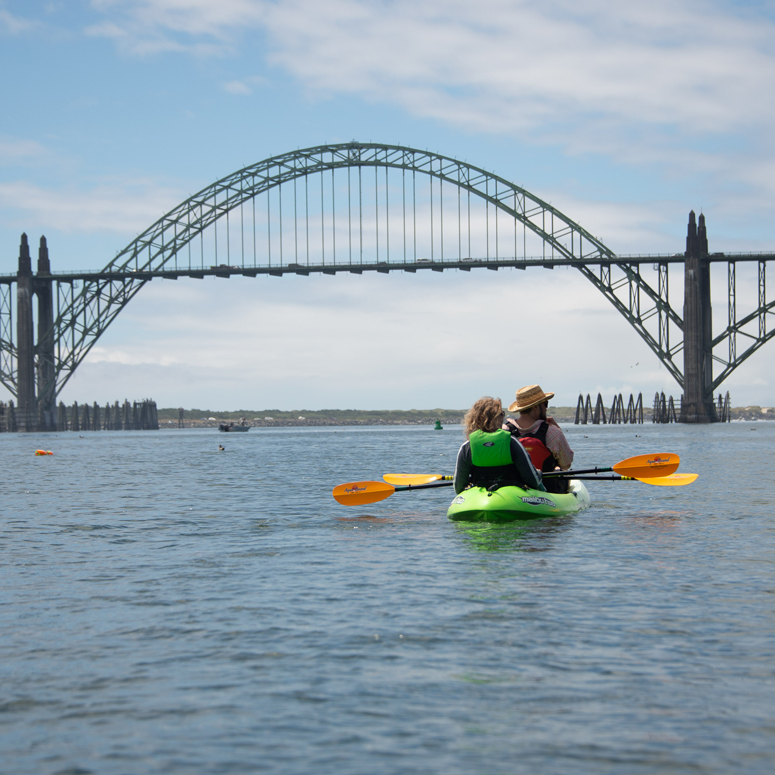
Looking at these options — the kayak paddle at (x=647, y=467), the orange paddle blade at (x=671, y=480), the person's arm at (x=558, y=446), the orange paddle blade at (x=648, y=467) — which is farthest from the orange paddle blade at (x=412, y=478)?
the orange paddle blade at (x=671, y=480)

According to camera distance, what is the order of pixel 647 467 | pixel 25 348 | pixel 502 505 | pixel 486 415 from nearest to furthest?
1. pixel 486 415
2. pixel 502 505
3. pixel 647 467
4. pixel 25 348

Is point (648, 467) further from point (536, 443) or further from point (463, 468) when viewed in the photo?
point (463, 468)

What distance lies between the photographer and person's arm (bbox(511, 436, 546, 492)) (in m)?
11.4

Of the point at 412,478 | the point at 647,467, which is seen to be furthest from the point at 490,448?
the point at 647,467

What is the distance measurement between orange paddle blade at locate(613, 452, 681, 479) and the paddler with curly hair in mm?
3361

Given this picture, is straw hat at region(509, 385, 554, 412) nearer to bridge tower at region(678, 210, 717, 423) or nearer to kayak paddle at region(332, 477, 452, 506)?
kayak paddle at region(332, 477, 452, 506)

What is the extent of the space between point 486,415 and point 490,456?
2.17 feet

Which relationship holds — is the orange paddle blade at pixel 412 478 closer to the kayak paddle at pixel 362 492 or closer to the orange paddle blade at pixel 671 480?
the kayak paddle at pixel 362 492

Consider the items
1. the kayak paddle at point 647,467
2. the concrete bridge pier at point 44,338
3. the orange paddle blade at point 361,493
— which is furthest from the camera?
the concrete bridge pier at point 44,338

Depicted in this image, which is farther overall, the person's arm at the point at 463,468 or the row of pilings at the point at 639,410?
the row of pilings at the point at 639,410

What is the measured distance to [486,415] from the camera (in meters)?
11.1

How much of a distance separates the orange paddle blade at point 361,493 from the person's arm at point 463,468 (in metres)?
2.71

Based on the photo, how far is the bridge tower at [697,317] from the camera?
2913 inches

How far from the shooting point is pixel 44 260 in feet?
301
